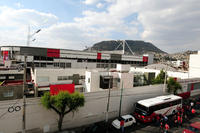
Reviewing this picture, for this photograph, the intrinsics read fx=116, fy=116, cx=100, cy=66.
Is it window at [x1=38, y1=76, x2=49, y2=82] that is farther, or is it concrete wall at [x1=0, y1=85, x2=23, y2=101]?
window at [x1=38, y1=76, x2=49, y2=82]

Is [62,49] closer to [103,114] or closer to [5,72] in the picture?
[5,72]

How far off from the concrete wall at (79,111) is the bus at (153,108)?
2.07 meters

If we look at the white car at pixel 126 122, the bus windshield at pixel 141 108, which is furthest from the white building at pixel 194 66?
the white car at pixel 126 122

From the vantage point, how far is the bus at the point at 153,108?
14.9 meters

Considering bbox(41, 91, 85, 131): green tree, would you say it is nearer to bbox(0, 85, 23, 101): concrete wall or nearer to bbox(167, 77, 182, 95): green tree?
bbox(0, 85, 23, 101): concrete wall

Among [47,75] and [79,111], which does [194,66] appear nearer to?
[79,111]

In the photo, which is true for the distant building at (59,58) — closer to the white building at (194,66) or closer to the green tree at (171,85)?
the green tree at (171,85)

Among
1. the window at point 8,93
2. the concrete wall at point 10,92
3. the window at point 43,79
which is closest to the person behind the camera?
the concrete wall at point 10,92

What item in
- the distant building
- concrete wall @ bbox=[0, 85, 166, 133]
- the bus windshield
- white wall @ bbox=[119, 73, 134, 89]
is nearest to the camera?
concrete wall @ bbox=[0, 85, 166, 133]

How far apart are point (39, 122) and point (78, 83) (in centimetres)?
1417

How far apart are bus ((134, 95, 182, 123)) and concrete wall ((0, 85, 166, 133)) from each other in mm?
2067

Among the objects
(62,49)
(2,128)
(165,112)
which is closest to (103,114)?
(165,112)

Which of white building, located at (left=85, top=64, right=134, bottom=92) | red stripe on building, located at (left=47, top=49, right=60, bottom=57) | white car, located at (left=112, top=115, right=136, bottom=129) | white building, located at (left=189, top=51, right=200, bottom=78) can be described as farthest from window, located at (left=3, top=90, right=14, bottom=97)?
white building, located at (left=189, top=51, right=200, bottom=78)

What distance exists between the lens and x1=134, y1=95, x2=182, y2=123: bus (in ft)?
48.9
